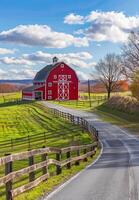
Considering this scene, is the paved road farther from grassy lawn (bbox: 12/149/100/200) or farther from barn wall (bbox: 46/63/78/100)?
barn wall (bbox: 46/63/78/100)

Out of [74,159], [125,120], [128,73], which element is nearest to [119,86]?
[128,73]

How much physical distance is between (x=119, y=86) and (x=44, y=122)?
7580cm

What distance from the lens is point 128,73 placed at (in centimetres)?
9256

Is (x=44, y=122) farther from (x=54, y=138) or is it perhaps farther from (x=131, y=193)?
(x=131, y=193)

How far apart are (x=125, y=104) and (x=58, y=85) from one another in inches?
1654

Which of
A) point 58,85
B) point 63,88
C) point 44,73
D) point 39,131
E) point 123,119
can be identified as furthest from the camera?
point 44,73

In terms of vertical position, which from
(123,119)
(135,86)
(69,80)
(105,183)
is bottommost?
(123,119)

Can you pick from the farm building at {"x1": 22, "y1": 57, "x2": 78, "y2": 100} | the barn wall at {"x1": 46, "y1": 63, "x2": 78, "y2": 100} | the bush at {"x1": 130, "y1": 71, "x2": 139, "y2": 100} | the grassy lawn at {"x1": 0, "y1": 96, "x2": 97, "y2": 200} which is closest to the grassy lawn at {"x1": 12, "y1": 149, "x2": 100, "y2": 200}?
the grassy lawn at {"x1": 0, "y1": 96, "x2": 97, "y2": 200}

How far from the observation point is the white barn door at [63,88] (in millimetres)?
123600

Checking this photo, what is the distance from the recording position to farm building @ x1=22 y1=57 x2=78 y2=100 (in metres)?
124

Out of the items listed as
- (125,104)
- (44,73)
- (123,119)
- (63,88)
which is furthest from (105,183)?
(44,73)

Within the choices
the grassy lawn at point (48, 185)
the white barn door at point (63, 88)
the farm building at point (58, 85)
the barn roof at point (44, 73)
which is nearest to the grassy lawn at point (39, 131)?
the grassy lawn at point (48, 185)

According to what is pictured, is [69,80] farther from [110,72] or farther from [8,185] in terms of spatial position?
[8,185]

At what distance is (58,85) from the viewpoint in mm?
123875
